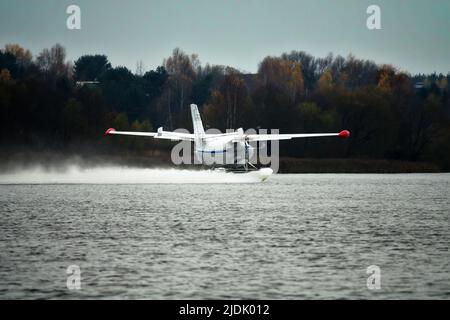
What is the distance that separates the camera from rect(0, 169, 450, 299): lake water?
23.3 metres

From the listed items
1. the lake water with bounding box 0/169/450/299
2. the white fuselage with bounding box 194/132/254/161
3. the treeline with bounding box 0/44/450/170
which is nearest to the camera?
the lake water with bounding box 0/169/450/299

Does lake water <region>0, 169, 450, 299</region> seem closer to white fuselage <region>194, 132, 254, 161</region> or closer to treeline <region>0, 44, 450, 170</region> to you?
white fuselage <region>194, 132, 254, 161</region>

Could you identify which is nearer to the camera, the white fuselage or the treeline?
the white fuselage

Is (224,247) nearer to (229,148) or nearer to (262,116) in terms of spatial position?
(229,148)

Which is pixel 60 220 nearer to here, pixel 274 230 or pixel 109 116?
pixel 274 230

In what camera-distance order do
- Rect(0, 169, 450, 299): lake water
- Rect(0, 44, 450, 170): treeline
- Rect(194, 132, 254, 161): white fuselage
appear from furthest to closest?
Rect(0, 44, 450, 170): treeline, Rect(194, 132, 254, 161): white fuselage, Rect(0, 169, 450, 299): lake water

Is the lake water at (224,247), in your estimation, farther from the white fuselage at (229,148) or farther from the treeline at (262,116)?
the treeline at (262,116)

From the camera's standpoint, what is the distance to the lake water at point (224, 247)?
2328 centimetres

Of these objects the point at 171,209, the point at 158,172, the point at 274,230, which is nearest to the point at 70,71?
the point at 158,172

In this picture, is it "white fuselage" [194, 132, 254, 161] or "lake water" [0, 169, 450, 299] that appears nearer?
"lake water" [0, 169, 450, 299]

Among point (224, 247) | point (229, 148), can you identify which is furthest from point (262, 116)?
point (224, 247)

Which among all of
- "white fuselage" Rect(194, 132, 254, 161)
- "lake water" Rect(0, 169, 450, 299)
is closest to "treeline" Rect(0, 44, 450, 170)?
"white fuselage" Rect(194, 132, 254, 161)

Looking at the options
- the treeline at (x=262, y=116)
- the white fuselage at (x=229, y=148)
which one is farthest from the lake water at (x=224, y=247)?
the treeline at (x=262, y=116)

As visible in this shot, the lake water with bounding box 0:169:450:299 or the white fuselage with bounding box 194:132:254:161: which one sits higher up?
the white fuselage with bounding box 194:132:254:161
